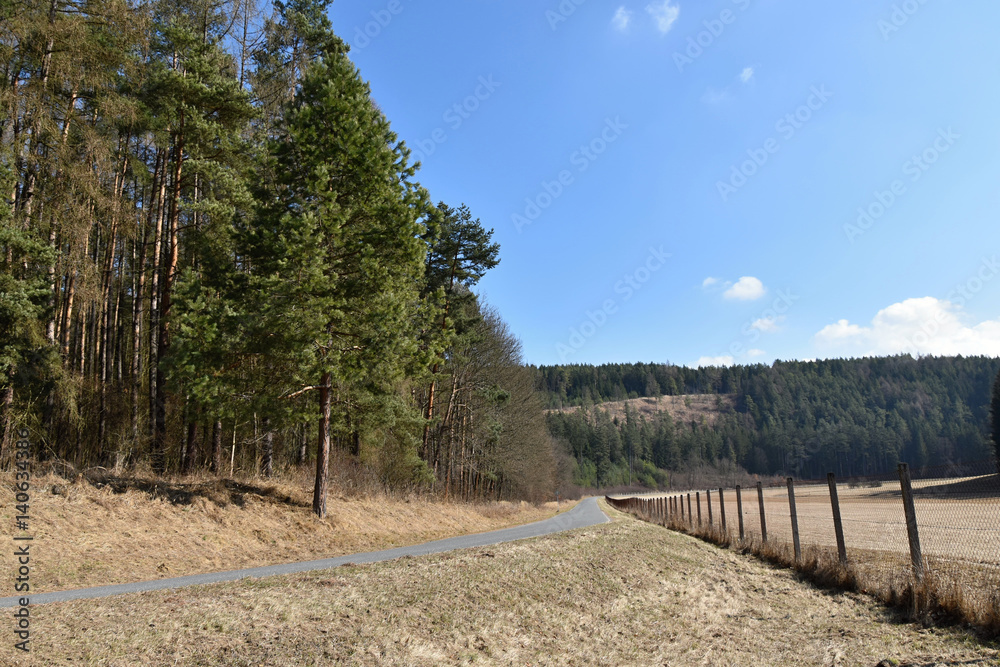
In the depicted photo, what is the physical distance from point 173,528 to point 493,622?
8.19 meters

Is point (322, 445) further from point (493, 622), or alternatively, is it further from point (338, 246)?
point (493, 622)

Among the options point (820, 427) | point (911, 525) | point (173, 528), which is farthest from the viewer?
point (820, 427)

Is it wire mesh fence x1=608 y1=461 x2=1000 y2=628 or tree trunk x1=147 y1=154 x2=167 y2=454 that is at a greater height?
tree trunk x1=147 y1=154 x2=167 y2=454

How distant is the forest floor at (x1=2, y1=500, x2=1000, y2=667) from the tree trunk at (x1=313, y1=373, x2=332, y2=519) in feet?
17.9

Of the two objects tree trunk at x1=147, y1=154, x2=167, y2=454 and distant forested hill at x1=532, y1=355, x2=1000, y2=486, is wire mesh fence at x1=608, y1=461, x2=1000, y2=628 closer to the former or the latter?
tree trunk at x1=147, y1=154, x2=167, y2=454

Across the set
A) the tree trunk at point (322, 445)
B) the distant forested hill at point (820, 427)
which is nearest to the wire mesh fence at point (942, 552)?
the tree trunk at point (322, 445)

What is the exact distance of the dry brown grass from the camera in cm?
934

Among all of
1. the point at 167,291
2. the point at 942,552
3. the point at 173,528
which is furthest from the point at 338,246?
the point at 942,552

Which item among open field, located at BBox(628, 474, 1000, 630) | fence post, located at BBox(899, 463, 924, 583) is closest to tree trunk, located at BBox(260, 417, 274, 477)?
open field, located at BBox(628, 474, 1000, 630)

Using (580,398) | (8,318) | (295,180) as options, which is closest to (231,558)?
(8,318)

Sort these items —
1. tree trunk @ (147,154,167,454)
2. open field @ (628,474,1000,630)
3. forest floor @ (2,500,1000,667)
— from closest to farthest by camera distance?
1. forest floor @ (2,500,1000,667)
2. open field @ (628,474,1000,630)
3. tree trunk @ (147,154,167,454)

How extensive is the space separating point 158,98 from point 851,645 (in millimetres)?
18804

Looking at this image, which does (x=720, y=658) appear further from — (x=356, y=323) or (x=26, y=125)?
(x=26, y=125)

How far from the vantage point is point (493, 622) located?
688 centimetres
